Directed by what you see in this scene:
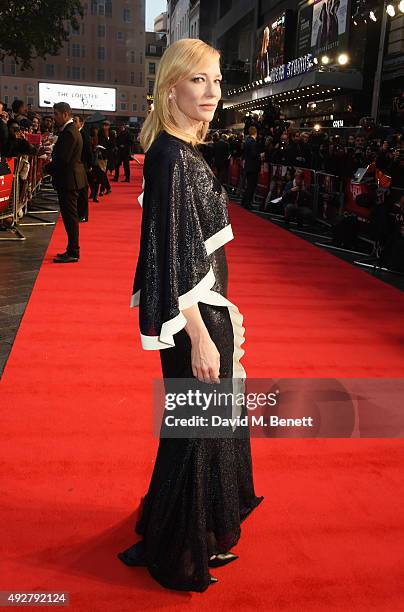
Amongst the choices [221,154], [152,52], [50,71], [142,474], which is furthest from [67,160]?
[152,52]

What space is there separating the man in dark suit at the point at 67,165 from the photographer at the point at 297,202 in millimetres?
4910

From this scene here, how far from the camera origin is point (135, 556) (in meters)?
2.03

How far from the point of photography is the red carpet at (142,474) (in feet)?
6.51

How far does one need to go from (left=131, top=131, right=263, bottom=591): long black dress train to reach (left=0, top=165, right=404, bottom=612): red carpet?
7.3 inches

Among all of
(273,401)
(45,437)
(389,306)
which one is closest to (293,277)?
(389,306)

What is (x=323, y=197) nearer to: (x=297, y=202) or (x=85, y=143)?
(x=297, y=202)

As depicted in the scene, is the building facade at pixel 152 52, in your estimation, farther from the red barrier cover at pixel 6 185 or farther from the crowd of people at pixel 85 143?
the red barrier cover at pixel 6 185

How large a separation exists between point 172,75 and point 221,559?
159cm

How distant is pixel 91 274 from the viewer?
6.38 m

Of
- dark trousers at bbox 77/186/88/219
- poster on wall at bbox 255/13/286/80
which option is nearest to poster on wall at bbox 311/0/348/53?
poster on wall at bbox 255/13/286/80

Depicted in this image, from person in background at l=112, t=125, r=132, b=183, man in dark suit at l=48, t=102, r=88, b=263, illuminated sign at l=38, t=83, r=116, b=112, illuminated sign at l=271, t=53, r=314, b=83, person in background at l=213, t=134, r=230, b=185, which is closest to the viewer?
man in dark suit at l=48, t=102, r=88, b=263

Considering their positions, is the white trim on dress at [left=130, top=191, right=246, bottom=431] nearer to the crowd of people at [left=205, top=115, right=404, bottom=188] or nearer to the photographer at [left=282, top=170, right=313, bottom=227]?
the crowd of people at [left=205, top=115, right=404, bottom=188]

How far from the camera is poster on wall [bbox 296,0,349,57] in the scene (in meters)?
19.9

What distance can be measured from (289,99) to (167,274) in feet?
87.1
